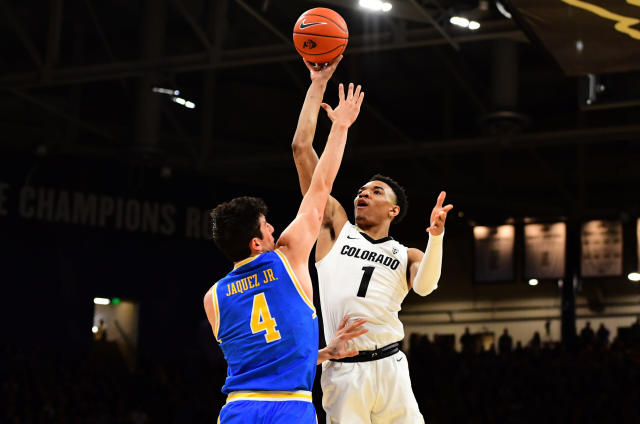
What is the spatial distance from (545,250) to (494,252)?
4.73 feet

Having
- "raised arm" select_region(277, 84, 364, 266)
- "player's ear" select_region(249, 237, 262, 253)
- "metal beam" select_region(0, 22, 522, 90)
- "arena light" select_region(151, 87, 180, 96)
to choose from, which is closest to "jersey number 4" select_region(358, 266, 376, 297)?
"raised arm" select_region(277, 84, 364, 266)

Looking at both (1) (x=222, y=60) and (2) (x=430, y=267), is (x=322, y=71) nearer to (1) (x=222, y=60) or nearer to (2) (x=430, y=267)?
(2) (x=430, y=267)

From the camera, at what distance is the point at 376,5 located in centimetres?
1441

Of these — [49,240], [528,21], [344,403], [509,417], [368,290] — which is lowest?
[509,417]

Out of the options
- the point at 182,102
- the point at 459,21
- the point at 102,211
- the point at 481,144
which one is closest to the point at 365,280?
the point at 459,21

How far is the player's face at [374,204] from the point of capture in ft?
22.5

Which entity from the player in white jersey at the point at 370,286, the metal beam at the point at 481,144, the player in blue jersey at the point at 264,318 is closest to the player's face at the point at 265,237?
the player in blue jersey at the point at 264,318

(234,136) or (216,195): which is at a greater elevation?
(234,136)

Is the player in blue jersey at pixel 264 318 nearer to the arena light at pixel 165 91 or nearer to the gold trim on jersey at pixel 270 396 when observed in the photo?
the gold trim on jersey at pixel 270 396

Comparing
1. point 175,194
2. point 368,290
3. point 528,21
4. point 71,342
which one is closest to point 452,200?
point 175,194

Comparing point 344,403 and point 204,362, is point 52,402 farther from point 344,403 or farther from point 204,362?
point 344,403

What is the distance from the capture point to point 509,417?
57.9ft

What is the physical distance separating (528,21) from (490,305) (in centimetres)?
1997

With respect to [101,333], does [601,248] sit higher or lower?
higher
